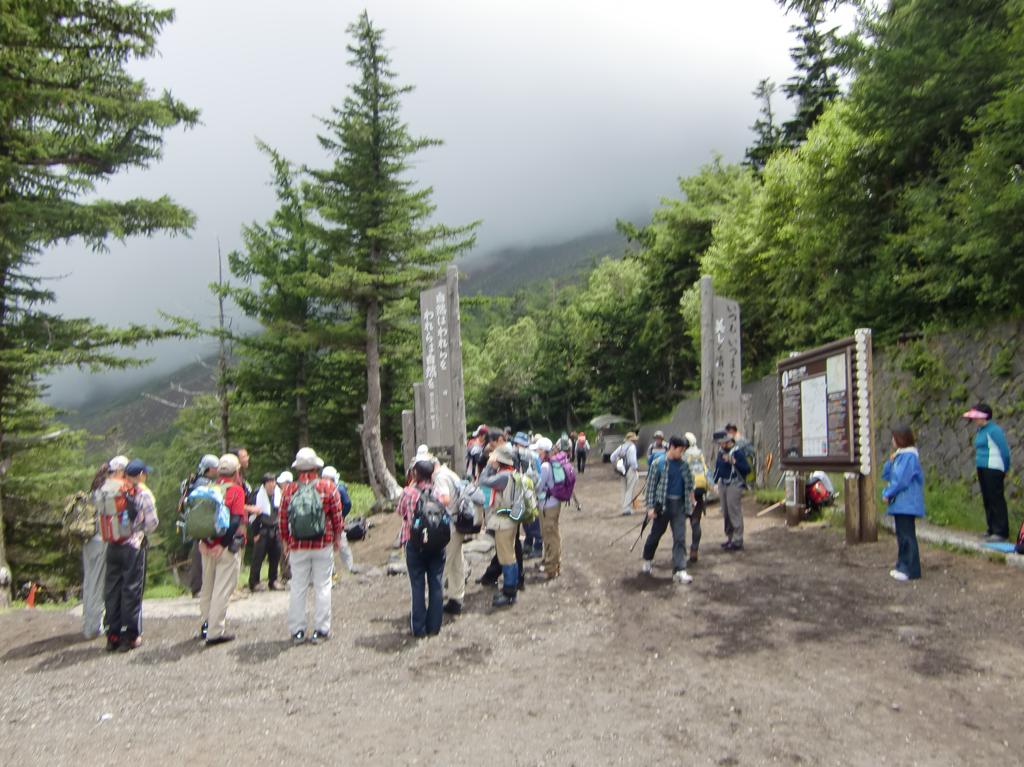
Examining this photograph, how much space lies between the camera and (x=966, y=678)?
5.10 meters

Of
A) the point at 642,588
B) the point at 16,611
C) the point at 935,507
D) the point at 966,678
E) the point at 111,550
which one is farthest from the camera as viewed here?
the point at 935,507

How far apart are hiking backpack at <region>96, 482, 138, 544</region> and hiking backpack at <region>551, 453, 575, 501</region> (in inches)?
190

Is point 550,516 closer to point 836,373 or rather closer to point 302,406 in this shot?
point 836,373

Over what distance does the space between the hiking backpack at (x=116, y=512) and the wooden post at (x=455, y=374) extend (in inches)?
291

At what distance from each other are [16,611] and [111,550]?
368cm

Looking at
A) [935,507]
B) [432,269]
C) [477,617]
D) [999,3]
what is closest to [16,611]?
[477,617]

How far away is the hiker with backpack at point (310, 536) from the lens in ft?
21.7

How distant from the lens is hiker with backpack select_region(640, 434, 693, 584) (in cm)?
847

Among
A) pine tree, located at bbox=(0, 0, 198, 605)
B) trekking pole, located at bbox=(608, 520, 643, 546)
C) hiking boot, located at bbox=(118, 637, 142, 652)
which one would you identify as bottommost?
trekking pole, located at bbox=(608, 520, 643, 546)

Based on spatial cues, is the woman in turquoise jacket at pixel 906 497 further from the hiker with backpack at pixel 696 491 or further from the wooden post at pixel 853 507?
the hiker with backpack at pixel 696 491

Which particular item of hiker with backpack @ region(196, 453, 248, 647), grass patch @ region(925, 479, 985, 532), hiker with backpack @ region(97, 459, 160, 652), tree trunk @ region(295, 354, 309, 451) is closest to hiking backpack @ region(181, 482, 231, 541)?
hiker with backpack @ region(196, 453, 248, 647)

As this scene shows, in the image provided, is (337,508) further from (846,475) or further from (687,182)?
(687,182)

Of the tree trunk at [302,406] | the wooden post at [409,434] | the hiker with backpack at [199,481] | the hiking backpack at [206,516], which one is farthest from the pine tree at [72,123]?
the tree trunk at [302,406]

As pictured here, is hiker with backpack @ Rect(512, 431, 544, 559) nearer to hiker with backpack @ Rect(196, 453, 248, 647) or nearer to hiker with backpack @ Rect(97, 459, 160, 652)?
hiker with backpack @ Rect(196, 453, 248, 647)
